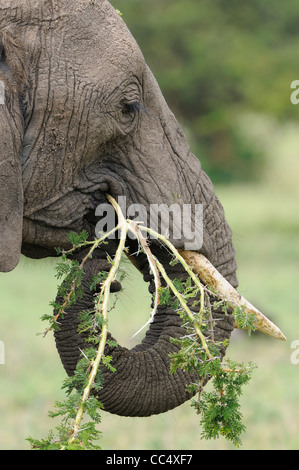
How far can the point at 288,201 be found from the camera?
21859 millimetres

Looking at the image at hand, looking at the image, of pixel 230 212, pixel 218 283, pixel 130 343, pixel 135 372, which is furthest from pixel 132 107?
pixel 230 212

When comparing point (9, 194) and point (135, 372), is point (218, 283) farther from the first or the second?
point (9, 194)

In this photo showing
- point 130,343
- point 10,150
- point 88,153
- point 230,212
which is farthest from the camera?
point 230,212

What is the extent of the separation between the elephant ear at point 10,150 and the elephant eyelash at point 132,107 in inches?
12.4

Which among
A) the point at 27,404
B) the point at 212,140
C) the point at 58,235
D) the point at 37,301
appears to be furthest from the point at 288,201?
the point at 58,235

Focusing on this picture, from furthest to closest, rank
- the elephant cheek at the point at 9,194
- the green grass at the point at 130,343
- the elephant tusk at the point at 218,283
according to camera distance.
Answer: the green grass at the point at 130,343 < the elephant tusk at the point at 218,283 < the elephant cheek at the point at 9,194

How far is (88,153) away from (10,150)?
0.84 ft

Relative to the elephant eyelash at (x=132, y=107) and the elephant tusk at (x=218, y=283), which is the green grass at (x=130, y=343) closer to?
the elephant tusk at (x=218, y=283)

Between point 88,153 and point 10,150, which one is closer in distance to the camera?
point 10,150

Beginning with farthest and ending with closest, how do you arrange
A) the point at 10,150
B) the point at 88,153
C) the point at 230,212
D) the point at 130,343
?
1. the point at 230,212
2. the point at 130,343
3. the point at 88,153
4. the point at 10,150

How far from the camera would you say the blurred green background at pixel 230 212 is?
5.78 m

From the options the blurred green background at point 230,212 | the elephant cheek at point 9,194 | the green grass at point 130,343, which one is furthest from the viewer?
the blurred green background at point 230,212

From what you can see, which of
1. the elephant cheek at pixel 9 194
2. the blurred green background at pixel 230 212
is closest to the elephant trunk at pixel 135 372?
the elephant cheek at pixel 9 194

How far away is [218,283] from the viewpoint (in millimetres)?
2637
